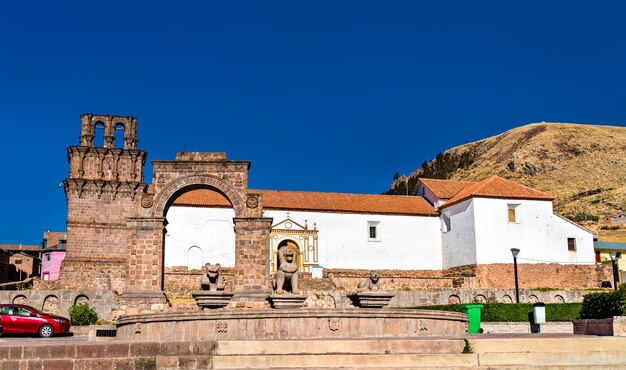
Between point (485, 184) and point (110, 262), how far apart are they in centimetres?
2863

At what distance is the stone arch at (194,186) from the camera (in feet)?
100

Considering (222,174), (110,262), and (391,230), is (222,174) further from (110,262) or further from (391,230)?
(391,230)

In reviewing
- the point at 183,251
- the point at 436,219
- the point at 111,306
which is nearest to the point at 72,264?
the point at 183,251

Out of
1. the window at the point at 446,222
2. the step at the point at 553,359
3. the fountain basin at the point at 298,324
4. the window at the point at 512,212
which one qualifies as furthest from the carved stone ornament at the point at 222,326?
the window at the point at 446,222

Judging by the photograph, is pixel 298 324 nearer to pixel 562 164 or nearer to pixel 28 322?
pixel 28 322

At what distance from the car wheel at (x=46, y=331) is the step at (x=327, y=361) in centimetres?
1403

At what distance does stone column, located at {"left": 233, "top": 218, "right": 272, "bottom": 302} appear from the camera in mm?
30047

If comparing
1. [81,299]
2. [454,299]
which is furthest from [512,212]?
[81,299]

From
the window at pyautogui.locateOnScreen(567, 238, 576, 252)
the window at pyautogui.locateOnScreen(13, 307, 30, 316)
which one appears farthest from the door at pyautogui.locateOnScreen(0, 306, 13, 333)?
the window at pyautogui.locateOnScreen(567, 238, 576, 252)

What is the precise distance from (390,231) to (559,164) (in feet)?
177

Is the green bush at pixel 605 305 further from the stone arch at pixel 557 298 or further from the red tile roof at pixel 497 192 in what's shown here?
the red tile roof at pixel 497 192

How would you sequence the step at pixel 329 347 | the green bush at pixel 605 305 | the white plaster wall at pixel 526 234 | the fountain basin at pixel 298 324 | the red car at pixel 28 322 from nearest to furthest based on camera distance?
the step at pixel 329 347
the fountain basin at pixel 298 324
the green bush at pixel 605 305
the red car at pixel 28 322
the white plaster wall at pixel 526 234

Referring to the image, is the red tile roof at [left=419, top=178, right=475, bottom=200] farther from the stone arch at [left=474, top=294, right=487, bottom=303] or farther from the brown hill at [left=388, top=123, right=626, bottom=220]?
the brown hill at [left=388, top=123, right=626, bottom=220]

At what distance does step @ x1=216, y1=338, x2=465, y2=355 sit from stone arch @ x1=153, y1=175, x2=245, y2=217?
18.4 m
